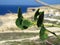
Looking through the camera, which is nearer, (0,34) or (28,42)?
(28,42)

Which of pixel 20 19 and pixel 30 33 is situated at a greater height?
pixel 20 19

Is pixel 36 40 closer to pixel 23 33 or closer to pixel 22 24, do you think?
pixel 23 33

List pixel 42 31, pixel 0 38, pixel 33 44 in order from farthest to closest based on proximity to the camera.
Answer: pixel 0 38, pixel 33 44, pixel 42 31

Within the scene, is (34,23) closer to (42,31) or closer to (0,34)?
(42,31)

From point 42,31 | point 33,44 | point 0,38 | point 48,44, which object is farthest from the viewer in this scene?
point 0,38

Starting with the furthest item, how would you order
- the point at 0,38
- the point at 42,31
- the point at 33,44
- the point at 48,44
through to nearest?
the point at 0,38 → the point at 33,44 → the point at 48,44 → the point at 42,31

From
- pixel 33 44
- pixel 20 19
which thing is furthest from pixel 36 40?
pixel 20 19

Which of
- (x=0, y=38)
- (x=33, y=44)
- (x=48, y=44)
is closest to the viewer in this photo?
(x=48, y=44)

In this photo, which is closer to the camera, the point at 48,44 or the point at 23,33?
the point at 48,44

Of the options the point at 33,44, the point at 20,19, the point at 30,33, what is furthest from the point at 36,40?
the point at 20,19
